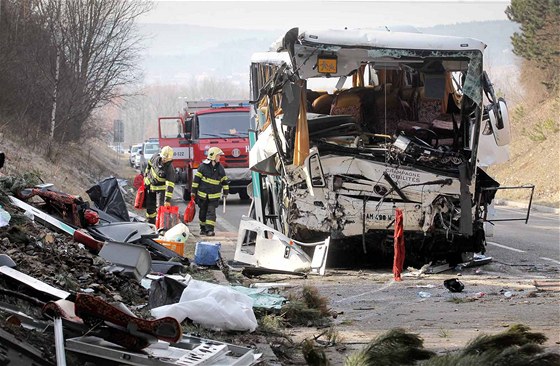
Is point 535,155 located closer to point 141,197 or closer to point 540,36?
point 540,36

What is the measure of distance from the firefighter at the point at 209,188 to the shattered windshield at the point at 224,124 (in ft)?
30.8

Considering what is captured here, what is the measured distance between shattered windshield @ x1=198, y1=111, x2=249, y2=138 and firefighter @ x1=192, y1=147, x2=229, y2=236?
9.38m

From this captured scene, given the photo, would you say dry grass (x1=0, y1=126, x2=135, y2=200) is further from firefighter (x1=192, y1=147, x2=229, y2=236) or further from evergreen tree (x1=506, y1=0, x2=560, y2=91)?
evergreen tree (x1=506, y1=0, x2=560, y2=91)

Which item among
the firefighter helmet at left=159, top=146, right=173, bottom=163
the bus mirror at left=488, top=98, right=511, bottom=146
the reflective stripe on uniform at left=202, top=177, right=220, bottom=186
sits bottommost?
the reflective stripe on uniform at left=202, top=177, right=220, bottom=186

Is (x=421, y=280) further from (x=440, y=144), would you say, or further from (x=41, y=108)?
(x=41, y=108)

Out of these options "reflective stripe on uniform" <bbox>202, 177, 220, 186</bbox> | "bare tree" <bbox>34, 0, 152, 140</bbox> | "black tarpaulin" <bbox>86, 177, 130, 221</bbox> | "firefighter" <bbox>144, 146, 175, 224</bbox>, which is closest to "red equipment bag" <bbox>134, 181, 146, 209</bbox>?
"firefighter" <bbox>144, 146, 175, 224</bbox>

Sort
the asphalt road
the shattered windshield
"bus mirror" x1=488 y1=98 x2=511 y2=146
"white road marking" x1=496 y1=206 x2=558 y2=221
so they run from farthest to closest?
1. the shattered windshield
2. "white road marking" x1=496 y1=206 x2=558 y2=221
3. the asphalt road
4. "bus mirror" x1=488 y1=98 x2=511 y2=146

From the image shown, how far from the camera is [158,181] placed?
1709cm

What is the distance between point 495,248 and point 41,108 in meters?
20.4

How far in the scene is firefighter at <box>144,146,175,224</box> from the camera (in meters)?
17.0

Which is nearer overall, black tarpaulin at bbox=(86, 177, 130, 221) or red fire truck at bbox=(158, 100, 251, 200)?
black tarpaulin at bbox=(86, 177, 130, 221)

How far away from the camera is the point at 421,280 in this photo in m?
11.8

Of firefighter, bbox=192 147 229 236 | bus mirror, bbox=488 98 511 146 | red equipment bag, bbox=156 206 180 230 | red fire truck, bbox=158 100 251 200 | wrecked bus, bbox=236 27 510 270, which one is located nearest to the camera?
wrecked bus, bbox=236 27 510 270

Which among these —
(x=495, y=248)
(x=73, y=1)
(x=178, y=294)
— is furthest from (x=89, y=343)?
(x=73, y=1)
